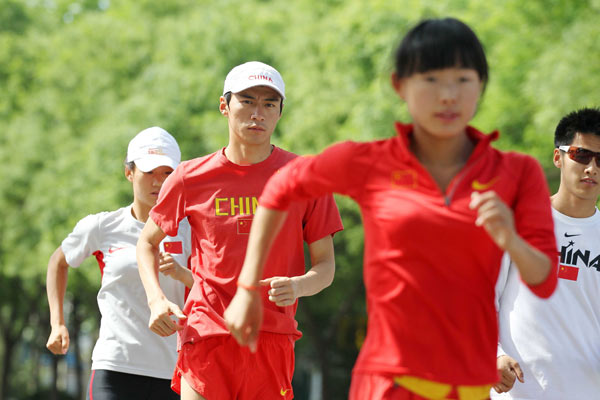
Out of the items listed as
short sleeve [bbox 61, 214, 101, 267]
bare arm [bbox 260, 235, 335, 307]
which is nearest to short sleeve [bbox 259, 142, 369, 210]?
bare arm [bbox 260, 235, 335, 307]

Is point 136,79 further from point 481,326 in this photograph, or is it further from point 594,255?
point 481,326

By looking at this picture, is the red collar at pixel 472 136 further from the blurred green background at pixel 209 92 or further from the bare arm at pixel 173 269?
the blurred green background at pixel 209 92

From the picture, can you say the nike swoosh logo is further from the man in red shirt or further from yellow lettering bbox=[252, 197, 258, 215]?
yellow lettering bbox=[252, 197, 258, 215]

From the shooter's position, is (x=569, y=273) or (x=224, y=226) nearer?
(x=224, y=226)

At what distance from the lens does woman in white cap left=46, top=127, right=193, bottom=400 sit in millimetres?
6820

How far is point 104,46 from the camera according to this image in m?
29.5

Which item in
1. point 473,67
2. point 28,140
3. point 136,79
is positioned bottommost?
point 473,67

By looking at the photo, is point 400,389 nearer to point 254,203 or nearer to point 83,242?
point 254,203

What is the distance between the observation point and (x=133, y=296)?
6906mm

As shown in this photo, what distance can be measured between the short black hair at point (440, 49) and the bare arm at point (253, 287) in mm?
746

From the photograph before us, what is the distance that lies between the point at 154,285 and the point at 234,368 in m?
0.64

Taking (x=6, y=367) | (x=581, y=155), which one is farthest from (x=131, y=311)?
(x=6, y=367)

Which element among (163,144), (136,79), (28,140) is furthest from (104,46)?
(163,144)

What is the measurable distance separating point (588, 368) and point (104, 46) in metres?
25.5
